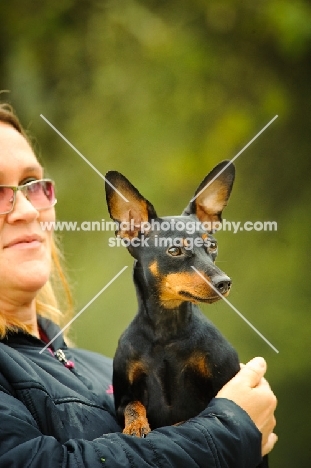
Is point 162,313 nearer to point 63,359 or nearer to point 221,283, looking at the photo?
point 221,283

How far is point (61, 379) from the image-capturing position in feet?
5.38

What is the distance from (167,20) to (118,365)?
1.93m

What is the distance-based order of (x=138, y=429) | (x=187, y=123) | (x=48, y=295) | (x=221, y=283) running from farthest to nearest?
(x=187, y=123) → (x=48, y=295) → (x=138, y=429) → (x=221, y=283)

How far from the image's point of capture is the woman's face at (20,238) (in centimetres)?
170

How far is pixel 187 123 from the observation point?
3021mm

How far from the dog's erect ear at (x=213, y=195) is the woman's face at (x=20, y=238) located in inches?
17.5

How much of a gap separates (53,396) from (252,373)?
19.8 inches

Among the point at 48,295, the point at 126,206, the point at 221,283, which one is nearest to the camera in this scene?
the point at 221,283

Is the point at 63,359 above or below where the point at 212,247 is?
below

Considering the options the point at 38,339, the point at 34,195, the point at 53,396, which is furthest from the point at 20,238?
the point at 53,396

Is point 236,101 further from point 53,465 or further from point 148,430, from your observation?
point 53,465

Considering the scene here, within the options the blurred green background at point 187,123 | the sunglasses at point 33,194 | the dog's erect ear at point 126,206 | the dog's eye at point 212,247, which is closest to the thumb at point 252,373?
the dog's eye at point 212,247

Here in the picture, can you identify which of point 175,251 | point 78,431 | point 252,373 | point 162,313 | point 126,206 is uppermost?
point 126,206

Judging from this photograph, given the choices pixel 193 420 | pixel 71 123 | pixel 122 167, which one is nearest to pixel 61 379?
pixel 193 420
